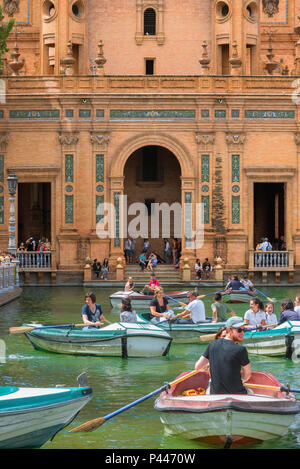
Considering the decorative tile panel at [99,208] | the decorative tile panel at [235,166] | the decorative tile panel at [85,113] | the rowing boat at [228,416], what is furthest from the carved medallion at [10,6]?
the rowing boat at [228,416]

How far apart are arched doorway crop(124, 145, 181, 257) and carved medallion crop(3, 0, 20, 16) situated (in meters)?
11.1

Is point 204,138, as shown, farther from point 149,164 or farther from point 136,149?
point 149,164

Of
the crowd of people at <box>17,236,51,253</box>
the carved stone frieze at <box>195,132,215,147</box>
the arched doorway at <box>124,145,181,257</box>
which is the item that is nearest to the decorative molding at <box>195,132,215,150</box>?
the carved stone frieze at <box>195,132,215,147</box>

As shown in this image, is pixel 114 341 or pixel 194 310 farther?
pixel 194 310

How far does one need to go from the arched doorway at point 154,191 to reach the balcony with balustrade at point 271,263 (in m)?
5.86

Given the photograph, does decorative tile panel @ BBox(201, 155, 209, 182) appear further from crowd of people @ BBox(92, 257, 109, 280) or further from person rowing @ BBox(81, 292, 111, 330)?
person rowing @ BBox(81, 292, 111, 330)

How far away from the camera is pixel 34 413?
14.5 m

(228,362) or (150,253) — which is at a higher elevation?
(150,253)

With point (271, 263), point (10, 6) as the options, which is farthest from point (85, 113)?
point (10, 6)

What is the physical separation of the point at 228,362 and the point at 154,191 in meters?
37.1

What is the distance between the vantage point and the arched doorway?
51.3m

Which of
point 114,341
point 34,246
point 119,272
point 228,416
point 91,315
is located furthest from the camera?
point 34,246

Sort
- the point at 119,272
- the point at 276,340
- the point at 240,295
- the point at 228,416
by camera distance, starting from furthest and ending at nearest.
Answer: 1. the point at 119,272
2. the point at 240,295
3. the point at 276,340
4. the point at 228,416

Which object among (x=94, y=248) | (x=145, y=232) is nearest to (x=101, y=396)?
(x=94, y=248)
